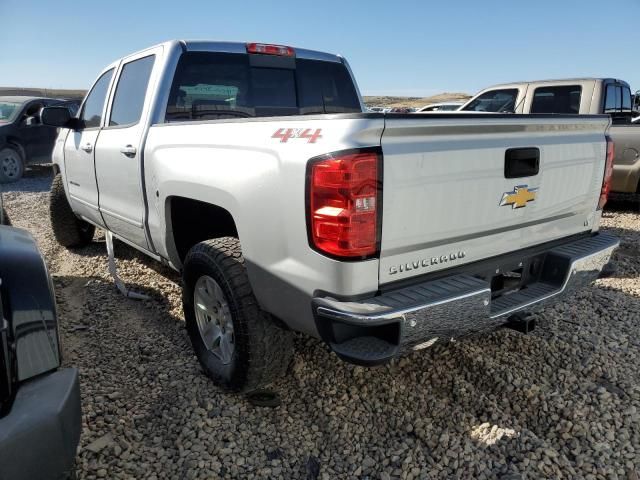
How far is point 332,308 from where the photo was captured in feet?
6.18

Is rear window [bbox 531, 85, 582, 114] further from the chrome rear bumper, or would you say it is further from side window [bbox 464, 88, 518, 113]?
the chrome rear bumper

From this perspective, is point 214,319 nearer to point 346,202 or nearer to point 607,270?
point 346,202

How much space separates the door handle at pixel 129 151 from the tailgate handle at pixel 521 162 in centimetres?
227

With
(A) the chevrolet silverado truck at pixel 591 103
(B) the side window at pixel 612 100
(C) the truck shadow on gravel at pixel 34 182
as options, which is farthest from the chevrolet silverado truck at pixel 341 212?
(C) the truck shadow on gravel at pixel 34 182

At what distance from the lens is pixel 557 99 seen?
7438 mm

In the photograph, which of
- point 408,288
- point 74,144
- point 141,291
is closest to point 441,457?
point 408,288

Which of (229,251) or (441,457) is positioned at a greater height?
(229,251)

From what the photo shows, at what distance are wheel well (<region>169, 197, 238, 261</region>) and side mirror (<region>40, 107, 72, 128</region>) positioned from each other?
1.75m

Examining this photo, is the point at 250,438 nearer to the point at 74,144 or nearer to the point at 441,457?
the point at 441,457

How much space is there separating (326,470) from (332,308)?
2.82 ft

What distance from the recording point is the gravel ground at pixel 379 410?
225 cm

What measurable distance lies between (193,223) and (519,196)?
198 centimetres

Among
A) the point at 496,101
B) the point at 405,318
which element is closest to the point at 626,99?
the point at 496,101

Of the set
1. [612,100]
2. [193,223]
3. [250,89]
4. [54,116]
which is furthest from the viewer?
[612,100]
